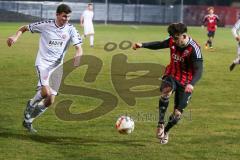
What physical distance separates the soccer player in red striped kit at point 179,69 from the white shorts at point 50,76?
1.63 metres

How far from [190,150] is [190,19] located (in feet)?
195

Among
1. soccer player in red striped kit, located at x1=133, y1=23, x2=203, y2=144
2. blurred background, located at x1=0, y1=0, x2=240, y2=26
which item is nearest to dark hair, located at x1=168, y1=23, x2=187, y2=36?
soccer player in red striped kit, located at x1=133, y1=23, x2=203, y2=144

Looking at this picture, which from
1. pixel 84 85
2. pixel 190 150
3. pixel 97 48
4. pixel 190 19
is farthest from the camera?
pixel 190 19

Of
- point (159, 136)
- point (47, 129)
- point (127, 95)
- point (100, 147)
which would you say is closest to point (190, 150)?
point (159, 136)

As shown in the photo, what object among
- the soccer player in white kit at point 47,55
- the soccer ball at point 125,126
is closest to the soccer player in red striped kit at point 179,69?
the soccer ball at point 125,126

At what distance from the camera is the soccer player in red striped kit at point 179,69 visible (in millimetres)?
8594

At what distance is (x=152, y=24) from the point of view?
224 feet

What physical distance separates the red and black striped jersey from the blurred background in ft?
180

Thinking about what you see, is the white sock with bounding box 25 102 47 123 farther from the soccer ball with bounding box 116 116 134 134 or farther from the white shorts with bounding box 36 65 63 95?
the soccer ball with bounding box 116 116 134 134

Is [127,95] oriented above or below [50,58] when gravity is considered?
below

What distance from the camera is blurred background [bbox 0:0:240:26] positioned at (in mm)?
63344

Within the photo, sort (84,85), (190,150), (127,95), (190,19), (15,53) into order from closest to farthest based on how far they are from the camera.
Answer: (190,150) → (127,95) → (84,85) → (15,53) → (190,19)

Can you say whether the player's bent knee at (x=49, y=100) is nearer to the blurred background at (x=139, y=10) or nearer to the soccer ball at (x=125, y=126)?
the soccer ball at (x=125, y=126)

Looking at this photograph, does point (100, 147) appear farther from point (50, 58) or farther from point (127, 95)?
point (127, 95)
